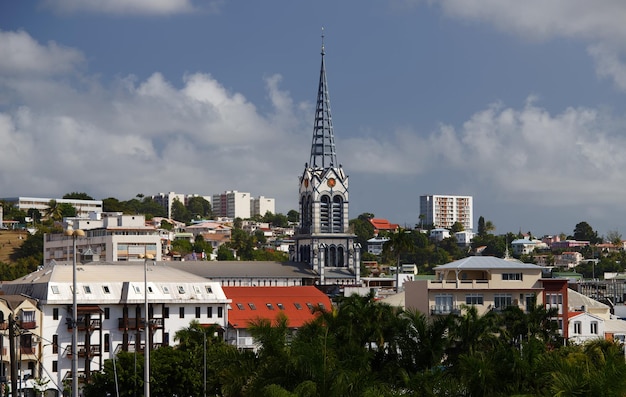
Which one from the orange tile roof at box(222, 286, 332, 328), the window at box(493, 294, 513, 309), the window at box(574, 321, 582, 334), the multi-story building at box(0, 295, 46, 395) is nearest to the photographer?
the multi-story building at box(0, 295, 46, 395)

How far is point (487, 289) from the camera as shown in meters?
110

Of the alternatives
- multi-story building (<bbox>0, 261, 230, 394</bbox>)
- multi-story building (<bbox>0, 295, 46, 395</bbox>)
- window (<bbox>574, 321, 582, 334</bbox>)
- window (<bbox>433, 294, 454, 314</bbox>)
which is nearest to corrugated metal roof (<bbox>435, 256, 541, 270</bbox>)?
window (<bbox>433, 294, 454, 314</bbox>)

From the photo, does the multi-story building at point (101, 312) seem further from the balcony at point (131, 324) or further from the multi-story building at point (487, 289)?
the multi-story building at point (487, 289)

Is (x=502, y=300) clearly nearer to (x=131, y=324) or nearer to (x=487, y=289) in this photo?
(x=487, y=289)

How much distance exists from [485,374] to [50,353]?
169 feet

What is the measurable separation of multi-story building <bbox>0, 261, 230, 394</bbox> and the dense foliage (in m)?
11.1

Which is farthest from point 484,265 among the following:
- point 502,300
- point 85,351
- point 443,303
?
point 85,351

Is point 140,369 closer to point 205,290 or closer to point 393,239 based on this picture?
point 205,290

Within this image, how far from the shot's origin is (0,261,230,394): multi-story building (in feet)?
326

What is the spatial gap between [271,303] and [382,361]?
5554 centimetres

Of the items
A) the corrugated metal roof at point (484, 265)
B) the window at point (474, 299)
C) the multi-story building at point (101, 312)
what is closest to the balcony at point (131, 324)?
the multi-story building at point (101, 312)

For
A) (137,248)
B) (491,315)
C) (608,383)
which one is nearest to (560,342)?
(491,315)

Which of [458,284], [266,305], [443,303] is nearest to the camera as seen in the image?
[443,303]

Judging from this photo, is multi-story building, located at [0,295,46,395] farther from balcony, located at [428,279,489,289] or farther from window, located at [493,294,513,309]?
window, located at [493,294,513,309]
